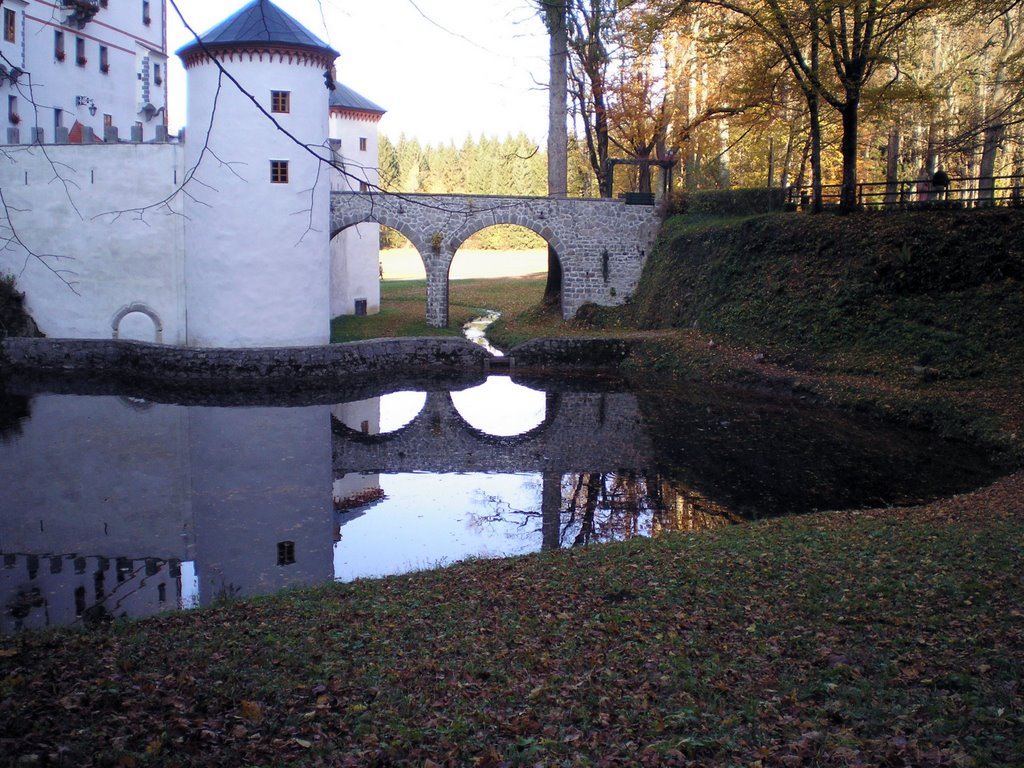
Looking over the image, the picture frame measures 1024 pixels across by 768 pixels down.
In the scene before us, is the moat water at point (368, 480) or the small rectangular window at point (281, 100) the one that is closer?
the moat water at point (368, 480)

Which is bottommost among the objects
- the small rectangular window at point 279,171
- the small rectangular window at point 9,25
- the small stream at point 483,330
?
the small stream at point 483,330

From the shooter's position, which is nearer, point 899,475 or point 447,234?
point 899,475

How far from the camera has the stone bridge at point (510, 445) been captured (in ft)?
44.8

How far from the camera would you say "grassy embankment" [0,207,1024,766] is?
3.98 meters

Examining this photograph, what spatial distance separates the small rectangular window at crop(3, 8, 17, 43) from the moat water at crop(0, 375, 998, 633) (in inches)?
511

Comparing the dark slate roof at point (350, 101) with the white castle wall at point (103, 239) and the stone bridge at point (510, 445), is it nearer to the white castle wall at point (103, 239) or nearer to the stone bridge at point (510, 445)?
the white castle wall at point (103, 239)

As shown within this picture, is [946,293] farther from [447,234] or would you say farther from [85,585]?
[85,585]

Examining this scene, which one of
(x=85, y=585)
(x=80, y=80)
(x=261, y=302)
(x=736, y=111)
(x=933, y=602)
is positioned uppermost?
(x=80, y=80)

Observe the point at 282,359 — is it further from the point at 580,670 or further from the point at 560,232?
the point at 580,670

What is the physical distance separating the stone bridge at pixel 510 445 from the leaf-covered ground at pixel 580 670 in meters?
5.95

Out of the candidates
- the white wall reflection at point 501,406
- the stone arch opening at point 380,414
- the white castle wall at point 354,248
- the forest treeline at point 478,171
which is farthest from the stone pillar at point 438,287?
the forest treeline at point 478,171

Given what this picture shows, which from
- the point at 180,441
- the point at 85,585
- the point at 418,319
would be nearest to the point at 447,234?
the point at 418,319

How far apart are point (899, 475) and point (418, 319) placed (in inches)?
688

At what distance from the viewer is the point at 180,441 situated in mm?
14523
